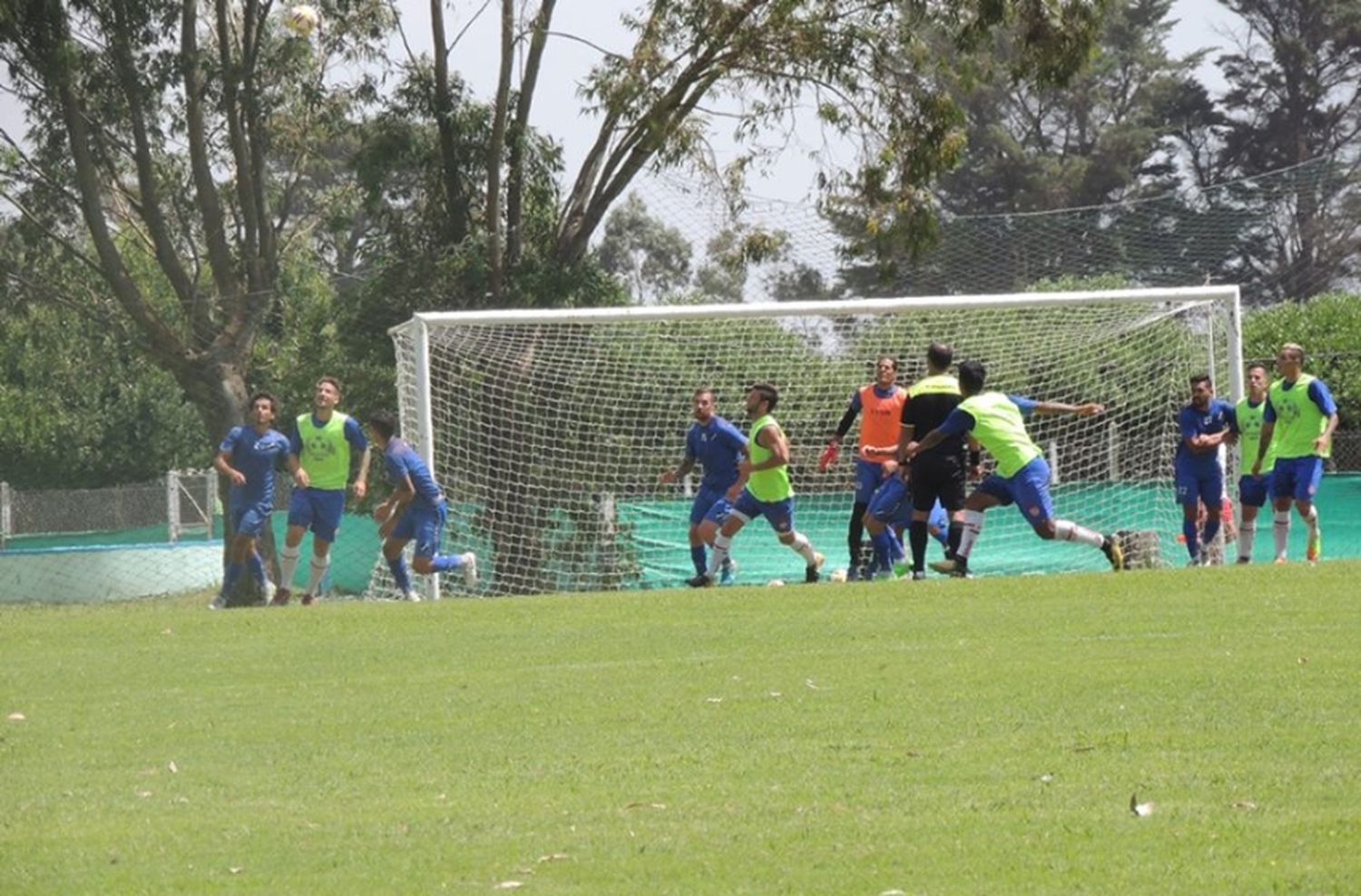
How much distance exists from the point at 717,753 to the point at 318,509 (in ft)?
35.1

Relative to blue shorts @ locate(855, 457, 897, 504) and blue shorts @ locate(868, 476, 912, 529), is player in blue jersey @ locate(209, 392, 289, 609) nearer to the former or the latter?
blue shorts @ locate(855, 457, 897, 504)

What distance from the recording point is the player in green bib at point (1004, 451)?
1577cm

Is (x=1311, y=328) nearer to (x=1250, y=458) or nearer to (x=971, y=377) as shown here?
(x=1250, y=458)

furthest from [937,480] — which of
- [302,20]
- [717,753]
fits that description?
[302,20]

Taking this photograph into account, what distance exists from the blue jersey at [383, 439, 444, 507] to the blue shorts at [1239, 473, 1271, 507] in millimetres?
7078

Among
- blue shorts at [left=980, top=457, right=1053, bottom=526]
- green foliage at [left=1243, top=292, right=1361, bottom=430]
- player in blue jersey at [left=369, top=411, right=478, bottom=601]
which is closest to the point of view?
blue shorts at [left=980, top=457, right=1053, bottom=526]

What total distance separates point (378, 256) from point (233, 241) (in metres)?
5.05

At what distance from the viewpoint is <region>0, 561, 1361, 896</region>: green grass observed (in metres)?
6.29

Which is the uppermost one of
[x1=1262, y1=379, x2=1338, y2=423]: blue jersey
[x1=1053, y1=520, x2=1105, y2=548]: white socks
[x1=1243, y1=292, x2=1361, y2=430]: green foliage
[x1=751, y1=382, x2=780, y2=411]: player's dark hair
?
[x1=1243, y1=292, x2=1361, y2=430]: green foliage

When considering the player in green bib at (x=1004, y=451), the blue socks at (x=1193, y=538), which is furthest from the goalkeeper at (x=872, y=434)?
the blue socks at (x=1193, y=538)

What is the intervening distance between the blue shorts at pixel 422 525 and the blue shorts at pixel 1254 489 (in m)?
7.04

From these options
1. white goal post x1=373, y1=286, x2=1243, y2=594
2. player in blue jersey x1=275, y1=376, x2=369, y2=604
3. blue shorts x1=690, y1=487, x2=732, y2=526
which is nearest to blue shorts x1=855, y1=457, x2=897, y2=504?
blue shorts x1=690, y1=487, x2=732, y2=526

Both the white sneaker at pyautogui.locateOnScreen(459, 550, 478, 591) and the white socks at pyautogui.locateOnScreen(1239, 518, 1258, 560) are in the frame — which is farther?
the white sneaker at pyautogui.locateOnScreen(459, 550, 478, 591)

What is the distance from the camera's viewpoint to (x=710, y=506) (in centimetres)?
1959
